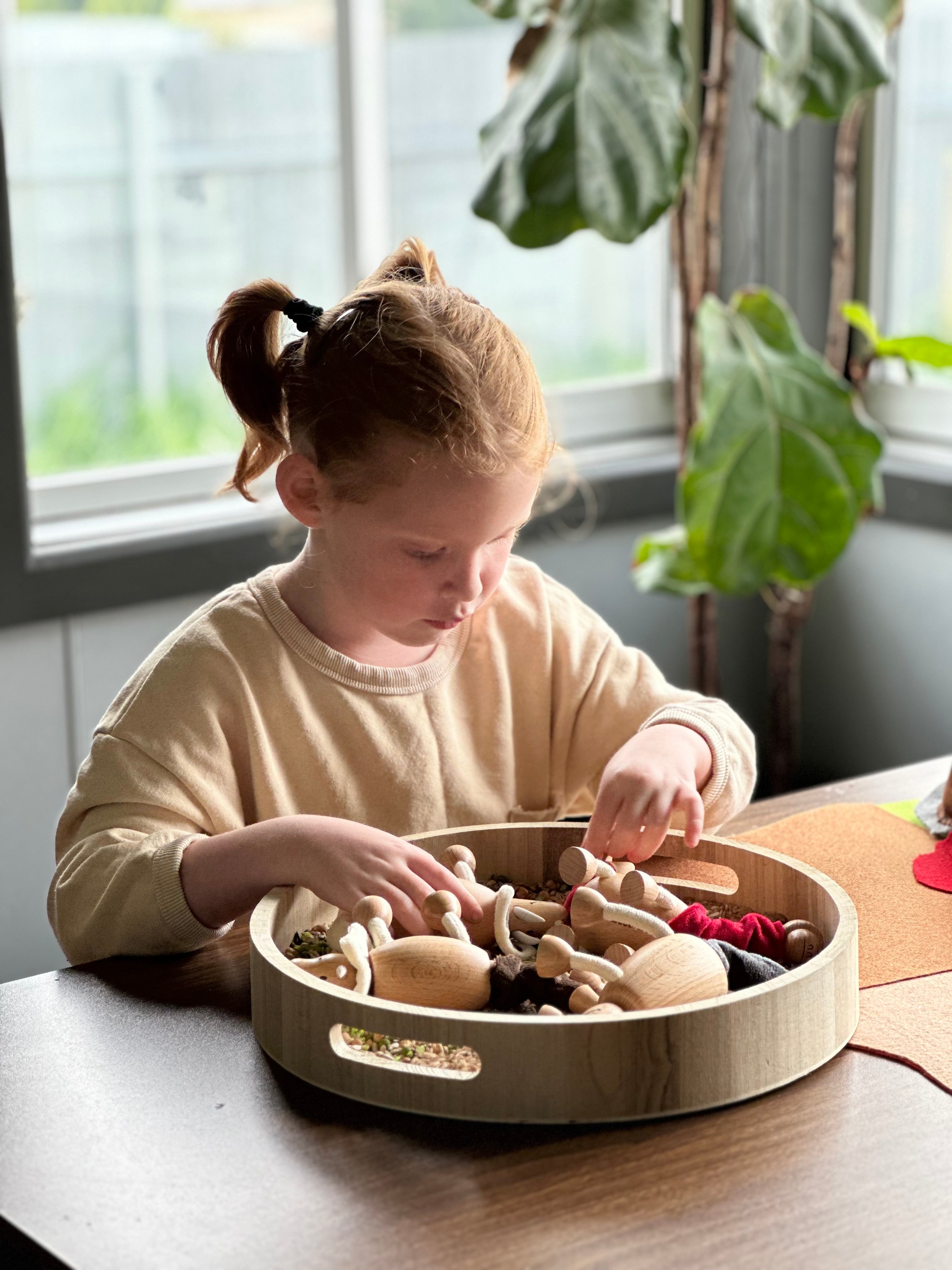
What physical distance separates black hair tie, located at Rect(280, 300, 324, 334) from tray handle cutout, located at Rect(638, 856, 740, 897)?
45 cm

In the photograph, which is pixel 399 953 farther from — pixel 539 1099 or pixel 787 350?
pixel 787 350

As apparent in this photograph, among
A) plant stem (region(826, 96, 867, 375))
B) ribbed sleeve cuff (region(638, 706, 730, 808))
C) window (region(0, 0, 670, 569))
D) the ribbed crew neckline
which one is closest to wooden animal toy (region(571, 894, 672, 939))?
ribbed sleeve cuff (region(638, 706, 730, 808))

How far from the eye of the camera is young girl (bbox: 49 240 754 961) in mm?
994

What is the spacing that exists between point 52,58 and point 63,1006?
158cm

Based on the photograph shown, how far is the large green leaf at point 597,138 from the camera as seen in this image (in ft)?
6.23

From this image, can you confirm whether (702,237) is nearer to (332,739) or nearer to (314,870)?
(332,739)

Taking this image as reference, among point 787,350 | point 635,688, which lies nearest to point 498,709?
point 635,688

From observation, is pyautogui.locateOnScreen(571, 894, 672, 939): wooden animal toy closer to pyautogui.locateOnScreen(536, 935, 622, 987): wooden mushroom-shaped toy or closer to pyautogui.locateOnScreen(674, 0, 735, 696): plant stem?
pyautogui.locateOnScreen(536, 935, 622, 987): wooden mushroom-shaped toy

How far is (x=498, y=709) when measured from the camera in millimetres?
1265

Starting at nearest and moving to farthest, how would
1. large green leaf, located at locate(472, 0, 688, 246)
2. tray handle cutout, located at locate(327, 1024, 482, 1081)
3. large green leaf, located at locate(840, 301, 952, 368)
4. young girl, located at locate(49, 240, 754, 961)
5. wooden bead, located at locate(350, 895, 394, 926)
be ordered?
1. tray handle cutout, located at locate(327, 1024, 482, 1081)
2. wooden bead, located at locate(350, 895, 394, 926)
3. young girl, located at locate(49, 240, 754, 961)
4. large green leaf, located at locate(472, 0, 688, 246)
5. large green leaf, located at locate(840, 301, 952, 368)

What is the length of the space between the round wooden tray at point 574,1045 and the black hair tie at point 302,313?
18.2 inches

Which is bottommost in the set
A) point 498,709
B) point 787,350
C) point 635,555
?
point 635,555

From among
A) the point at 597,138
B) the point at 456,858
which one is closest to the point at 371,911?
the point at 456,858

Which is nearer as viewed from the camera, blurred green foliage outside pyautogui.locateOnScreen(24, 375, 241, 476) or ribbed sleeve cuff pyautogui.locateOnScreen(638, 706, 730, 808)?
ribbed sleeve cuff pyautogui.locateOnScreen(638, 706, 730, 808)
